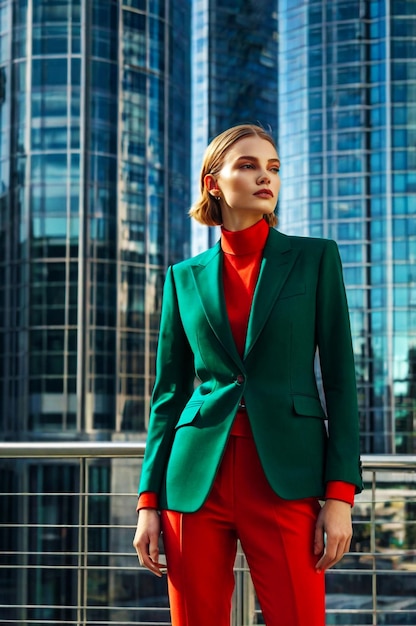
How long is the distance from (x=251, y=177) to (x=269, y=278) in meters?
0.22

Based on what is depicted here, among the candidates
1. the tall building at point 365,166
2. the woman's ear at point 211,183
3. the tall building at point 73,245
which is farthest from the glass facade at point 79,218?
the woman's ear at point 211,183

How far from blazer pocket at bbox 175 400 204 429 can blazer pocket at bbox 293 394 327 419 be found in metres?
0.21

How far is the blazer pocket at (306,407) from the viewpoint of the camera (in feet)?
6.89

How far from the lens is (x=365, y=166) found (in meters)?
55.4

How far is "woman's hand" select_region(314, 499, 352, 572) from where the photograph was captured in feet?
6.70

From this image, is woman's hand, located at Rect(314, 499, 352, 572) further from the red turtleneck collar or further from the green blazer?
the red turtleneck collar

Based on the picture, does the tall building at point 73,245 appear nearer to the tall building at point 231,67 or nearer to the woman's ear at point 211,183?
the tall building at point 231,67

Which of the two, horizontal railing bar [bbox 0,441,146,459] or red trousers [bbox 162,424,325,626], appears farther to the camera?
horizontal railing bar [bbox 0,441,146,459]

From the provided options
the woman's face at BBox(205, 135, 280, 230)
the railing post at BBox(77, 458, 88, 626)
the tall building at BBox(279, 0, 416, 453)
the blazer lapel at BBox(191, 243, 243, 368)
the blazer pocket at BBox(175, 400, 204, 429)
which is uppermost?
the tall building at BBox(279, 0, 416, 453)

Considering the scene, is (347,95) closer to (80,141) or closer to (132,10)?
(132,10)

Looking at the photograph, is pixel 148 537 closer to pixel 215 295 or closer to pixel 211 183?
pixel 215 295

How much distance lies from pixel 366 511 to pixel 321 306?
148ft

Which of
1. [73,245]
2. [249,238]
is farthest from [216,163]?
[73,245]

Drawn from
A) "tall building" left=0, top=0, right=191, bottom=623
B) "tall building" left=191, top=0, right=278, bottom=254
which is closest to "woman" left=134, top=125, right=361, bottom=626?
"tall building" left=0, top=0, right=191, bottom=623
